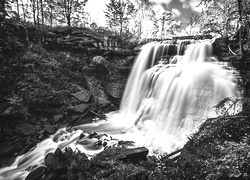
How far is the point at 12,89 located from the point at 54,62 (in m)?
4.28

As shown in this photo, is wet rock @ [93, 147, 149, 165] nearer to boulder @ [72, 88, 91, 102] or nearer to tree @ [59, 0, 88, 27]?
boulder @ [72, 88, 91, 102]

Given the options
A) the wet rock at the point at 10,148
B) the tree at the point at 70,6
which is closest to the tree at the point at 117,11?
the tree at the point at 70,6

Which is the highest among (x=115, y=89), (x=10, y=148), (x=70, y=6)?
(x=70, y=6)

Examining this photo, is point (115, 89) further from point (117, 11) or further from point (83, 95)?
point (117, 11)

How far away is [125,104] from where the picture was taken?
11.7m

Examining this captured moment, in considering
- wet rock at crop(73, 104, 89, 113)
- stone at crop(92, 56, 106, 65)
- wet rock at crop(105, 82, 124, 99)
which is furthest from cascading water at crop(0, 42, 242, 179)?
stone at crop(92, 56, 106, 65)

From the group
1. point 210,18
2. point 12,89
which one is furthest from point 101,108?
point 210,18

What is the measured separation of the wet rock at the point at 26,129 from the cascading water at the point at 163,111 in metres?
0.85

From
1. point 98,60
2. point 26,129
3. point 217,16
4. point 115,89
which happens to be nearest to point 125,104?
point 115,89

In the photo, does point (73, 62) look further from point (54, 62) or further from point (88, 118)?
point (88, 118)

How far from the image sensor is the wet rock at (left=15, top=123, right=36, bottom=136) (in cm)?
691

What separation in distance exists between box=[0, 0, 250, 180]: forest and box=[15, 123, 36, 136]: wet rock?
62 millimetres

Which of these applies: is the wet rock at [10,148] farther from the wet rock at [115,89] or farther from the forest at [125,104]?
the wet rock at [115,89]

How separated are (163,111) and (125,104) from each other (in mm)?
4142
